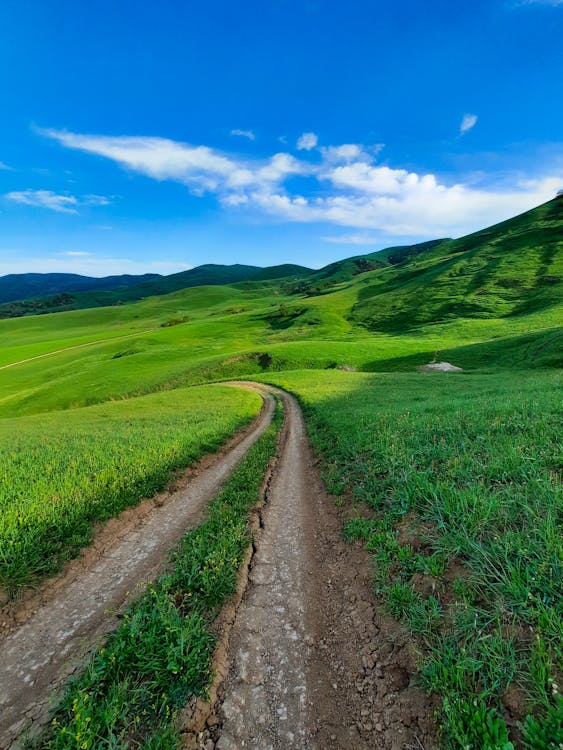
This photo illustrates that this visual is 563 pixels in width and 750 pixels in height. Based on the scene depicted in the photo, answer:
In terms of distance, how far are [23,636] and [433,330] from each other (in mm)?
87682

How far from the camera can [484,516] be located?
657cm

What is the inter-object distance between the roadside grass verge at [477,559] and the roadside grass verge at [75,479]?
702cm

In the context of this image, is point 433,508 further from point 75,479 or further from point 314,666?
point 75,479

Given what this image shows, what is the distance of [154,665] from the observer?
4812 millimetres

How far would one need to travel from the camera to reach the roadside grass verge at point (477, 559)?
3.81 metres

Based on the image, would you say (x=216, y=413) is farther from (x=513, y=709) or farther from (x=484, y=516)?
(x=513, y=709)

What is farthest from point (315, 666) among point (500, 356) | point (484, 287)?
point (484, 287)

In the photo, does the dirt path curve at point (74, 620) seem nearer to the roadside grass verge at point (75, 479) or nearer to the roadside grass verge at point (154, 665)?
the roadside grass verge at point (154, 665)

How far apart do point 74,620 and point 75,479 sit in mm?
5992

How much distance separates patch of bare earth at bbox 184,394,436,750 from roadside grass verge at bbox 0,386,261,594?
488 centimetres

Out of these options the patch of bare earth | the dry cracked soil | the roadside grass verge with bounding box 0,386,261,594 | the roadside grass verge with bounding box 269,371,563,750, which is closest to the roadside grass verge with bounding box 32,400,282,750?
the dry cracked soil

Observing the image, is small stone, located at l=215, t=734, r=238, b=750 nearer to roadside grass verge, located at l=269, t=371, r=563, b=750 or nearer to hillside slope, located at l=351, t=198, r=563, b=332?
roadside grass verge, located at l=269, t=371, r=563, b=750

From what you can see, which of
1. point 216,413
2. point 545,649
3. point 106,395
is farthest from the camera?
point 106,395

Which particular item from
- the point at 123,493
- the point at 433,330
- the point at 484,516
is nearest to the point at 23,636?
the point at 123,493
